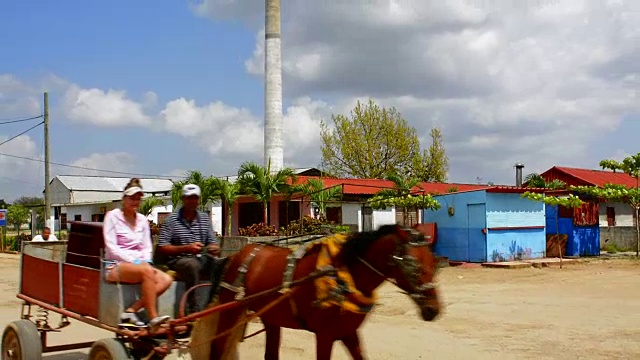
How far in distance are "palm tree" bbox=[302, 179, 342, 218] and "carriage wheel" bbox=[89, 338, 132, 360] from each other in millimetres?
20633

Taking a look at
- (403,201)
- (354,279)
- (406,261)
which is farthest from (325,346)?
(403,201)

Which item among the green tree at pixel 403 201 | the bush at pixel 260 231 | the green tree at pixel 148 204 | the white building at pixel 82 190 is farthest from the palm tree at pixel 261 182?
the white building at pixel 82 190

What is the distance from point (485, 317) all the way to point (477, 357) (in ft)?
12.3

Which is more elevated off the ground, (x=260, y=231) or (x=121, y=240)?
(x=121, y=240)

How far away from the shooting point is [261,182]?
91.1 ft

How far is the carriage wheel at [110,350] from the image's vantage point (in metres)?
6.07

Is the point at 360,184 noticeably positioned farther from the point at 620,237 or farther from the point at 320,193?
the point at 620,237

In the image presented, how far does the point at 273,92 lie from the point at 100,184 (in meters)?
29.2

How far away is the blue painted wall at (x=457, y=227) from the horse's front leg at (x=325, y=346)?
727 inches

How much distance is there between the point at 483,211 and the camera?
2358 centimetres

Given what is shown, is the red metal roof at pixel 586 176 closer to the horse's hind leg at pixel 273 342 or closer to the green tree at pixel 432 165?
the green tree at pixel 432 165

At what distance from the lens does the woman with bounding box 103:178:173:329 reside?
6320mm

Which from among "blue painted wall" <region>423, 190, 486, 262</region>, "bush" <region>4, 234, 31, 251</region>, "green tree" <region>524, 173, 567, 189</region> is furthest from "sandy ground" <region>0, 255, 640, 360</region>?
"bush" <region>4, 234, 31, 251</region>

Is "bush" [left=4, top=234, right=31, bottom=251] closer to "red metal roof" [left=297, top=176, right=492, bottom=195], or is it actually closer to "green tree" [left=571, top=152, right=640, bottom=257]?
"red metal roof" [left=297, top=176, right=492, bottom=195]
